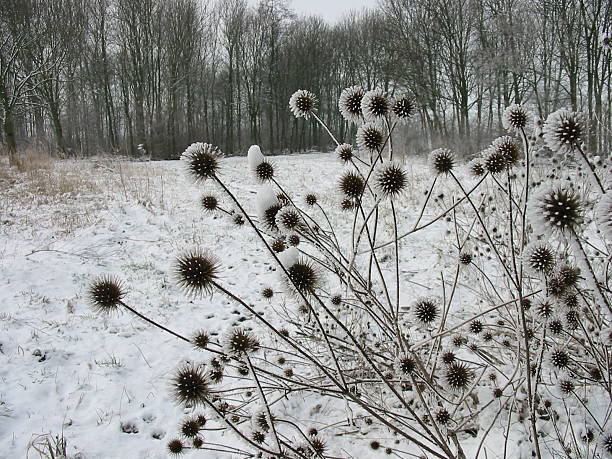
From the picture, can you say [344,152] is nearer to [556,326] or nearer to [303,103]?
[303,103]

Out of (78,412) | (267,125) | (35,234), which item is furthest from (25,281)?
(267,125)

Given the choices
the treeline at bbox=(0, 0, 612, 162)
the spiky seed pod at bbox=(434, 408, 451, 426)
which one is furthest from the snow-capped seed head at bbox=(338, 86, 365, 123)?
the treeline at bbox=(0, 0, 612, 162)

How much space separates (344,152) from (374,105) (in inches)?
15.3

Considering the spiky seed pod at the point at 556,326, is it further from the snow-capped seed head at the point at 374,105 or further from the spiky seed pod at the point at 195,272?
the spiky seed pod at the point at 195,272

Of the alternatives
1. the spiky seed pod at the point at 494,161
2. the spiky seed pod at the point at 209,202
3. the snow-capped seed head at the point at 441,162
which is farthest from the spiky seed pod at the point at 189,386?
the spiky seed pod at the point at 494,161

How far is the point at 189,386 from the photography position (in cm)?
155

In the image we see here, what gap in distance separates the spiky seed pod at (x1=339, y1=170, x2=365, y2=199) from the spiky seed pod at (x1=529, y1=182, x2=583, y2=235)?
833 millimetres

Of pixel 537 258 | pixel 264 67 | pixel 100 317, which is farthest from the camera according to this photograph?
pixel 264 67

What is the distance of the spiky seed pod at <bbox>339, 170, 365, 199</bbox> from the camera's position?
6.29 ft

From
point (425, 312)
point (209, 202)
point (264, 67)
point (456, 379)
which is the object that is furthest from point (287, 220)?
point (264, 67)

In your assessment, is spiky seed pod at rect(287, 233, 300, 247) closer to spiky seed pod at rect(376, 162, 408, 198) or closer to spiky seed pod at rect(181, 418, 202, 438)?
spiky seed pod at rect(376, 162, 408, 198)

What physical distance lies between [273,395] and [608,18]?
705 inches

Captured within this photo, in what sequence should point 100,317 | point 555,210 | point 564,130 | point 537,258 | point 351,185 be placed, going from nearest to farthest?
point 555,210, point 564,130, point 537,258, point 351,185, point 100,317

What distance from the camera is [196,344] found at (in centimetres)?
177
